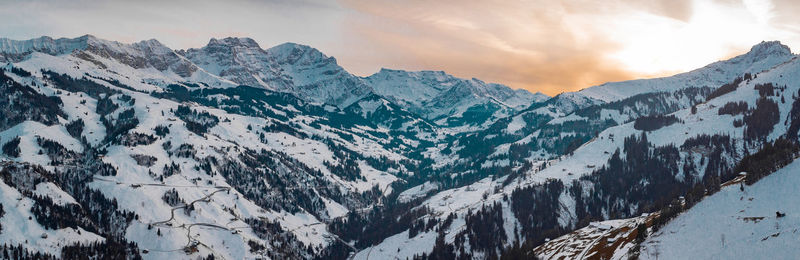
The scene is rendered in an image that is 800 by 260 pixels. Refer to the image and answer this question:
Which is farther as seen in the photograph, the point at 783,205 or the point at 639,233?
the point at 639,233

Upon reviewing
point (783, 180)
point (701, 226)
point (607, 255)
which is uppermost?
point (783, 180)

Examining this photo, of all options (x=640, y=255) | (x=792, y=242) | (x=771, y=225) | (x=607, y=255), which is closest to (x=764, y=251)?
(x=792, y=242)

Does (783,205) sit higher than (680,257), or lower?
higher

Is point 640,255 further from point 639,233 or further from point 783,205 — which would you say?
point 783,205

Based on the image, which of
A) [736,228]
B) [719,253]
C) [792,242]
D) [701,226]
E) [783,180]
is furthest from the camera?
[783,180]

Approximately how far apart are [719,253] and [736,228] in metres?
17.6

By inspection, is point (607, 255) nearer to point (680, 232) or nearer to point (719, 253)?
point (680, 232)

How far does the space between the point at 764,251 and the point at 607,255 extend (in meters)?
52.1

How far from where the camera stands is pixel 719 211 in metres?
193

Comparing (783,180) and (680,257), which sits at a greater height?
(783,180)

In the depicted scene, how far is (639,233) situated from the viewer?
635 ft

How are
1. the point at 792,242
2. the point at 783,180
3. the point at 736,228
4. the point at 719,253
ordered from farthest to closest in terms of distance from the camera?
the point at 783,180
the point at 736,228
the point at 719,253
the point at 792,242

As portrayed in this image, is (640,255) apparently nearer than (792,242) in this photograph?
No

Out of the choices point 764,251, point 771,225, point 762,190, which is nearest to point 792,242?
point 764,251
